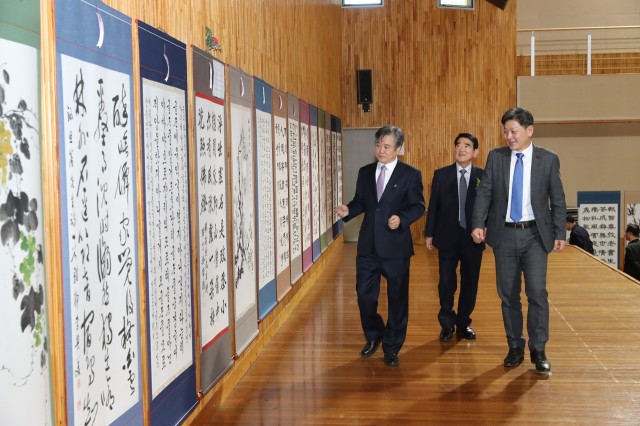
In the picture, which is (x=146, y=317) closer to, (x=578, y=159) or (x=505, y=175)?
(x=505, y=175)

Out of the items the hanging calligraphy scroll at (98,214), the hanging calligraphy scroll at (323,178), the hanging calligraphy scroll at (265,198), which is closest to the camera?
the hanging calligraphy scroll at (98,214)

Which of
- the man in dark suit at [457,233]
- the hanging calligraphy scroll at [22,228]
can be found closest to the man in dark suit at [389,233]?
the man in dark suit at [457,233]

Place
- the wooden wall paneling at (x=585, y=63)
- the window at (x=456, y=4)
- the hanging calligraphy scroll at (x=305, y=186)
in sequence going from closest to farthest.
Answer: the hanging calligraphy scroll at (x=305, y=186), the window at (x=456, y=4), the wooden wall paneling at (x=585, y=63)

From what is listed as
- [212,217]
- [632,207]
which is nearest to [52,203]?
[212,217]

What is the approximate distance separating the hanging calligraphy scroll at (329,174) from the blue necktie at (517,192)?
4.27 meters

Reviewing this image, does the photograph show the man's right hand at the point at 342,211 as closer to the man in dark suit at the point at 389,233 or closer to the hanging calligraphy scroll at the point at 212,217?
the man in dark suit at the point at 389,233

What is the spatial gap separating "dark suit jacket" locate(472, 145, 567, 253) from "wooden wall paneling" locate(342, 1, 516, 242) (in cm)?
709

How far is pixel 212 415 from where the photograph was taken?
356cm

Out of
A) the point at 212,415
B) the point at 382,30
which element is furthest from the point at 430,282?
the point at 382,30

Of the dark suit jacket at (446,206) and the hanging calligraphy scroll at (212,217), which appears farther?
the dark suit jacket at (446,206)

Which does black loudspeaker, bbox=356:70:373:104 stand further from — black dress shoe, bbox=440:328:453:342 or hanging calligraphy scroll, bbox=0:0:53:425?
hanging calligraphy scroll, bbox=0:0:53:425

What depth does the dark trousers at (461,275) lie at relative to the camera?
489 cm

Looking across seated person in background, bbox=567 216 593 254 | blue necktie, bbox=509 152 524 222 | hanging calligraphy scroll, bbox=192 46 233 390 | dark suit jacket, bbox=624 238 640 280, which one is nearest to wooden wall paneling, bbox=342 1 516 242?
seated person in background, bbox=567 216 593 254

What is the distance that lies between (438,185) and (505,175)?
0.86 meters
